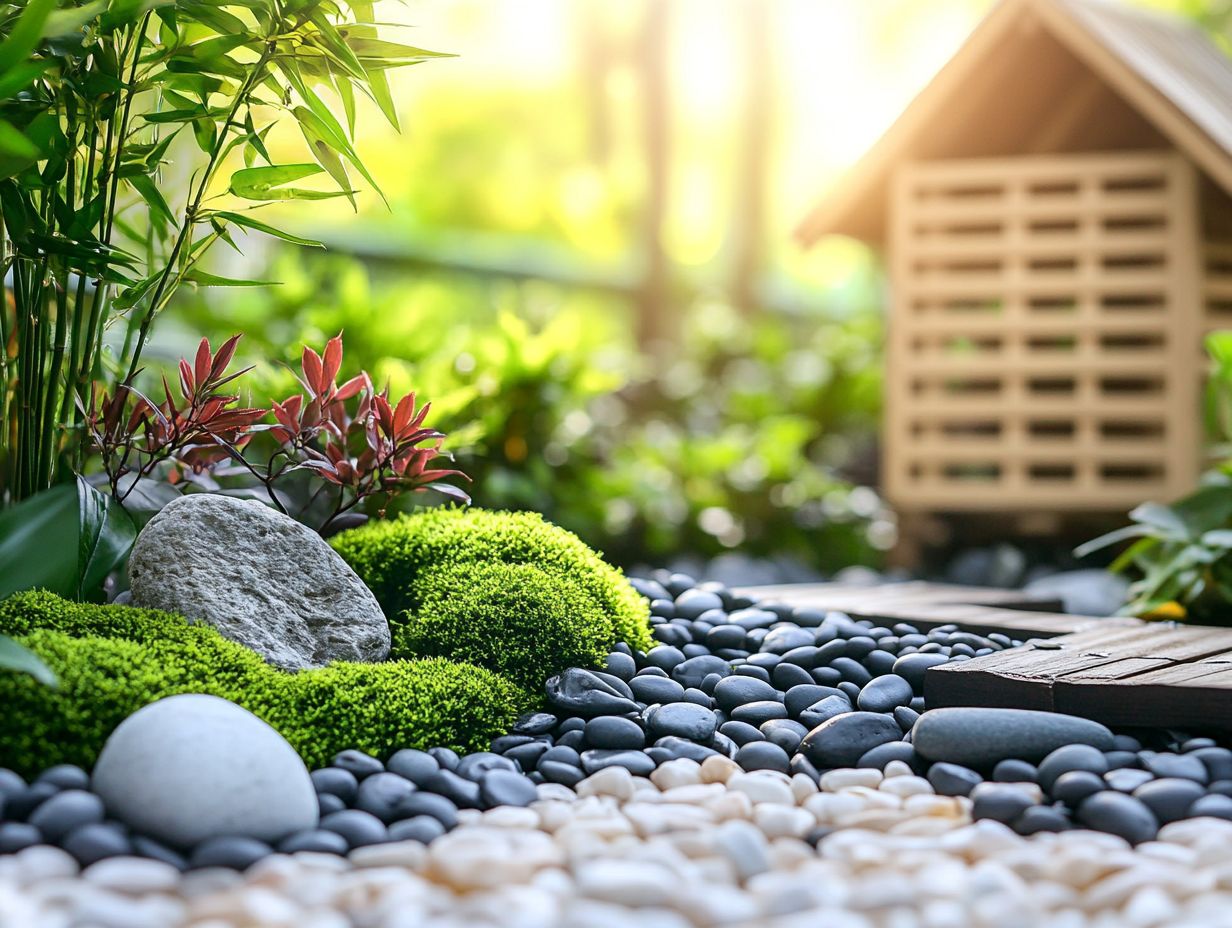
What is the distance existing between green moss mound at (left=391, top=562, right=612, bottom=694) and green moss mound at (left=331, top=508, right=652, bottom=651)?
0.09 metres

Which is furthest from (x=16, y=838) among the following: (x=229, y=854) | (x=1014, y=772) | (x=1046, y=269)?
(x=1046, y=269)

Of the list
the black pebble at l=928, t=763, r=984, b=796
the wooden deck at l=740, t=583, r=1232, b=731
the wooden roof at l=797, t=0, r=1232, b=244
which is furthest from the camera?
the wooden roof at l=797, t=0, r=1232, b=244

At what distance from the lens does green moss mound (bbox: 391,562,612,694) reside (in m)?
3.04

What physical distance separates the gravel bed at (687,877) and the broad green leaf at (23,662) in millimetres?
300

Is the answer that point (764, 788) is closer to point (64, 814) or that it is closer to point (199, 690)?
point (199, 690)

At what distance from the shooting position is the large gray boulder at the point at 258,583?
2912 mm

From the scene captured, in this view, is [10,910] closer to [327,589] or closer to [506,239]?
[327,589]

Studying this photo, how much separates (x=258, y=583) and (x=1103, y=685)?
210 centimetres

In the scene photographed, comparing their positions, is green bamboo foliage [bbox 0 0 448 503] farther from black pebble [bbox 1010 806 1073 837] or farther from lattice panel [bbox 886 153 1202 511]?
lattice panel [bbox 886 153 1202 511]

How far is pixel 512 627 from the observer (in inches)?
122

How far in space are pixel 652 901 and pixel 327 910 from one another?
507mm

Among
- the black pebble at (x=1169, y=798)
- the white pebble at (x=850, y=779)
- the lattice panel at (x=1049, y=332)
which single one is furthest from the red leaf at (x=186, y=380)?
the lattice panel at (x=1049, y=332)

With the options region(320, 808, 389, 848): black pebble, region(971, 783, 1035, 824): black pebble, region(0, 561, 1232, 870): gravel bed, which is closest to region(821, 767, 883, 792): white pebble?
region(0, 561, 1232, 870): gravel bed

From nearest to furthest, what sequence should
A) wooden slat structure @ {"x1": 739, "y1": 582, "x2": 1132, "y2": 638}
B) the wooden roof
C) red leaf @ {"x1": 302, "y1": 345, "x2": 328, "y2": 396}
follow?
red leaf @ {"x1": 302, "y1": 345, "x2": 328, "y2": 396} → wooden slat structure @ {"x1": 739, "y1": 582, "x2": 1132, "y2": 638} → the wooden roof
